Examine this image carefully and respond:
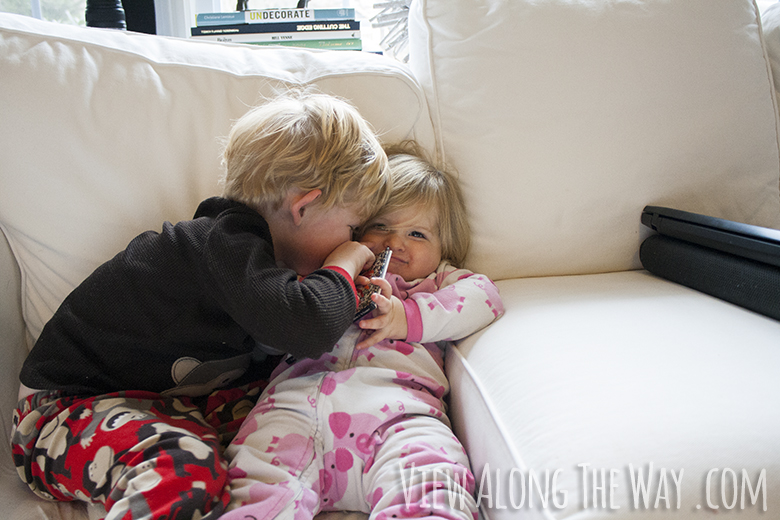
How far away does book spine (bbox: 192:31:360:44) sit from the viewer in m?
1.40

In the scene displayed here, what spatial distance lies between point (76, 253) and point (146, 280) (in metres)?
0.21

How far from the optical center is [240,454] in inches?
28.0

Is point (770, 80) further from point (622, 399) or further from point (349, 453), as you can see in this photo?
point (349, 453)

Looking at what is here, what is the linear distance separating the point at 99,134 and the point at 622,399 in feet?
3.04

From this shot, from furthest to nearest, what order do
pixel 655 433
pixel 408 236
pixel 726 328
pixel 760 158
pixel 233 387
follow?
1. pixel 760 158
2. pixel 408 236
3. pixel 233 387
4. pixel 726 328
5. pixel 655 433

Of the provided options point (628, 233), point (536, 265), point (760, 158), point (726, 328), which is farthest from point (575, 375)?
point (760, 158)

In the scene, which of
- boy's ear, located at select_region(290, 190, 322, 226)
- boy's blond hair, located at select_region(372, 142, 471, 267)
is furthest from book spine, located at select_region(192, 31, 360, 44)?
boy's ear, located at select_region(290, 190, 322, 226)

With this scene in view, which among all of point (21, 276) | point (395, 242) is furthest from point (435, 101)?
point (21, 276)

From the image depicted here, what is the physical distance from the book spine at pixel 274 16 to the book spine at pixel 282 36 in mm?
37

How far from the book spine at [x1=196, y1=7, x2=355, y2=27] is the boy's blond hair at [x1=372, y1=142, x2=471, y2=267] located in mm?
575

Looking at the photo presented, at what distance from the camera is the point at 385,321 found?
0.86 m

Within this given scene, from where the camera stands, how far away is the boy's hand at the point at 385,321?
847mm

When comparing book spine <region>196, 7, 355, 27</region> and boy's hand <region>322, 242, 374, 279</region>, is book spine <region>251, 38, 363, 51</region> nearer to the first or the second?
book spine <region>196, 7, 355, 27</region>

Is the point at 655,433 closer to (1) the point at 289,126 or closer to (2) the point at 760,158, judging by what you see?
(1) the point at 289,126
